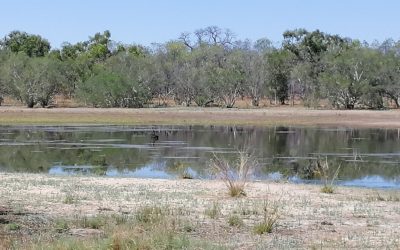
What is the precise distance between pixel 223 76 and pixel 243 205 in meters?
68.1

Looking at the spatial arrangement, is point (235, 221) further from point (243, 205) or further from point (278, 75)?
point (278, 75)

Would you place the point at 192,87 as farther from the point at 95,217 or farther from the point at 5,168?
the point at 95,217

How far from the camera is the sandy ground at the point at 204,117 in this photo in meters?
60.4

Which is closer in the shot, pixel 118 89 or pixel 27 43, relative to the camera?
pixel 118 89

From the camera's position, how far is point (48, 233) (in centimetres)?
1141

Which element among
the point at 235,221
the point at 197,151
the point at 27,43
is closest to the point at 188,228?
the point at 235,221

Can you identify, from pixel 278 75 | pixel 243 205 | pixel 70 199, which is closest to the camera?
pixel 243 205

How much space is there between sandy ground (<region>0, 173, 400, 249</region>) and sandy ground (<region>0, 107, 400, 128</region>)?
38.6 meters

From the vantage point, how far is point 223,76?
83.2 meters

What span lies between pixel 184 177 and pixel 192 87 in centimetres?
6219

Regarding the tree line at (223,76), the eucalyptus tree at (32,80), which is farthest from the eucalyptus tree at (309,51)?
the eucalyptus tree at (32,80)

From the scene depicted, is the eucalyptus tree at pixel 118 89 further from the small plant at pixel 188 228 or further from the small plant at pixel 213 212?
the small plant at pixel 188 228

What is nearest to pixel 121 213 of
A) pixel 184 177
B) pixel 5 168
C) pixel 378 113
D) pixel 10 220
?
pixel 10 220

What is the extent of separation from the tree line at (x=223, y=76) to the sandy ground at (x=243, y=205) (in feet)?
190
